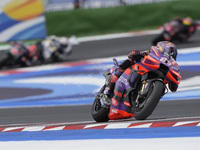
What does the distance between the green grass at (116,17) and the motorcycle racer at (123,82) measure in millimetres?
12387

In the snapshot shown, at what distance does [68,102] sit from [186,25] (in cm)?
779

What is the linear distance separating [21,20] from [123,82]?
11383 millimetres

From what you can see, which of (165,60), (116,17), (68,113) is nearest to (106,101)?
(165,60)

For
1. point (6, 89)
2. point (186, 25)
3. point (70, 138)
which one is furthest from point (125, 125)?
point (186, 25)

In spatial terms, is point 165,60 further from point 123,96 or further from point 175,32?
point 175,32

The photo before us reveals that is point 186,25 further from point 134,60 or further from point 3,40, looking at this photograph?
point 134,60

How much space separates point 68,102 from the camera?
34.0 ft

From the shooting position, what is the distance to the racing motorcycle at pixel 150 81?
621 centimetres

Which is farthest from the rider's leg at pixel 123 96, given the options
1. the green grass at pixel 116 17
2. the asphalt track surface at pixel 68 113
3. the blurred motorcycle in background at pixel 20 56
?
the green grass at pixel 116 17

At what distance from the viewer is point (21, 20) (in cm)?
1758

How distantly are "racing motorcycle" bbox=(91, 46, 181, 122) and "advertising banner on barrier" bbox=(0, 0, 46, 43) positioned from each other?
36.5 feet

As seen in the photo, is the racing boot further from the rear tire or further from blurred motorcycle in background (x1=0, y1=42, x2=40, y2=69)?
the rear tire

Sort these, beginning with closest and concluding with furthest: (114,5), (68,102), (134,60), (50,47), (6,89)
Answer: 1. (134,60)
2. (68,102)
3. (6,89)
4. (50,47)
5. (114,5)

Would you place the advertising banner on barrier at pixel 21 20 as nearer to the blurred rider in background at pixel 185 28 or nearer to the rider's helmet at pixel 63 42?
the rider's helmet at pixel 63 42
